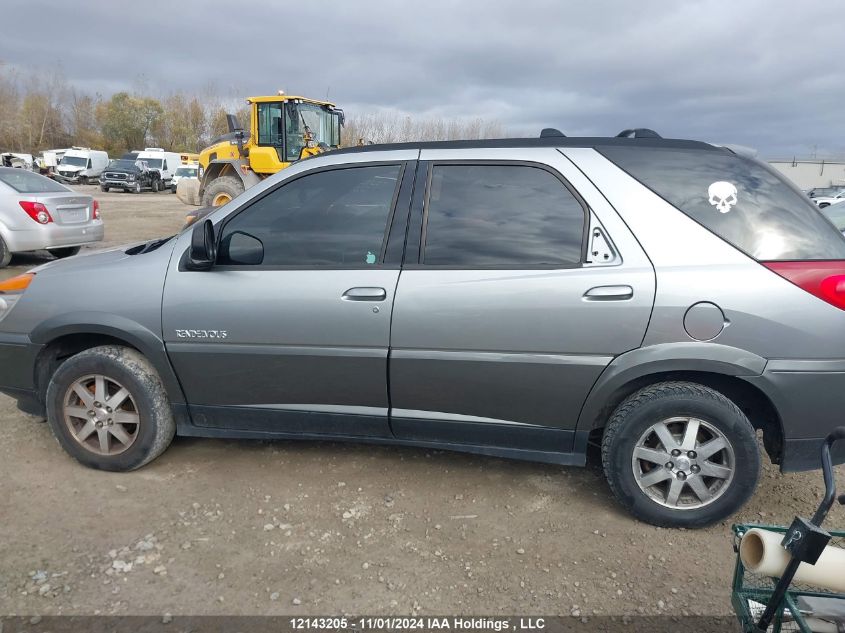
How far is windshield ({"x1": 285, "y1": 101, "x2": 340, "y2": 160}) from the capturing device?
1435 cm

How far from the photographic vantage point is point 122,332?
325 centimetres

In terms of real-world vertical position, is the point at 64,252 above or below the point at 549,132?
below

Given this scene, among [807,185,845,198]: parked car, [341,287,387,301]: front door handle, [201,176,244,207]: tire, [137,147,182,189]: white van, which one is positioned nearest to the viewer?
[341,287,387,301]: front door handle

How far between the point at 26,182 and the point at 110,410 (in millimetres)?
A: 7846

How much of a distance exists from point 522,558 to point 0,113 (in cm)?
8629

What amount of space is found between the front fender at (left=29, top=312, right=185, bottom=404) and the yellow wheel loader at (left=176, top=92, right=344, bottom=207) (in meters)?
11.3

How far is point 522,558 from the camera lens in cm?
276

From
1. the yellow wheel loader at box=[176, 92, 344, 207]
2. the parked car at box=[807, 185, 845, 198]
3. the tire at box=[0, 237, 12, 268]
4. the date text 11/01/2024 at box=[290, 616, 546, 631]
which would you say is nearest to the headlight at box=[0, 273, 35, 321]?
the date text 11/01/2024 at box=[290, 616, 546, 631]

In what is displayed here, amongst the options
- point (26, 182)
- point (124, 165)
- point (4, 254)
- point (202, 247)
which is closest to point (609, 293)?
point (202, 247)

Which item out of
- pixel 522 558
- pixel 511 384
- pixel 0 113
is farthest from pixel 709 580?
pixel 0 113

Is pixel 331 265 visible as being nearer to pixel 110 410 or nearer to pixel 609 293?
pixel 609 293

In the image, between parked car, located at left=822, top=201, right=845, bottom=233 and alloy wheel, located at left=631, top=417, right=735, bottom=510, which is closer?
alloy wheel, located at left=631, top=417, right=735, bottom=510

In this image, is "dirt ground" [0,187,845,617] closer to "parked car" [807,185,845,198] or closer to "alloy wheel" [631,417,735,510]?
"alloy wheel" [631,417,735,510]

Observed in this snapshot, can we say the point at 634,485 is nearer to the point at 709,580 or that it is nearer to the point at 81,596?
the point at 709,580
